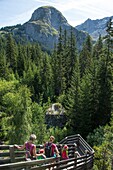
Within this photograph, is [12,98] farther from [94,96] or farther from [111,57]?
[111,57]

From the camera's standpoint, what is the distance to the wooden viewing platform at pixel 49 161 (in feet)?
29.1

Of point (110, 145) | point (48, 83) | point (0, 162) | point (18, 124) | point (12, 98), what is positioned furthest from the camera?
point (48, 83)

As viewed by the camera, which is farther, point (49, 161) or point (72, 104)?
point (72, 104)

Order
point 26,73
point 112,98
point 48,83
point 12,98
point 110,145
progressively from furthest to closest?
1. point 26,73
2. point 48,83
3. point 12,98
4. point 112,98
5. point 110,145

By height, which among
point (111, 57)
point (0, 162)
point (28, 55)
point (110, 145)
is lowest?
point (110, 145)

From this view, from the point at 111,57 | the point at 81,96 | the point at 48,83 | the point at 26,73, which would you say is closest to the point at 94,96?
the point at 81,96

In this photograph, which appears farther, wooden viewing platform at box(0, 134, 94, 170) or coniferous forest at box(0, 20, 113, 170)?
coniferous forest at box(0, 20, 113, 170)

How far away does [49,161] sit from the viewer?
10320 millimetres

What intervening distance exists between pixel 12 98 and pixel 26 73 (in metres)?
29.4

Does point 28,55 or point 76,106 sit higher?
point 28,55

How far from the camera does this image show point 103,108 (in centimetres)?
4338

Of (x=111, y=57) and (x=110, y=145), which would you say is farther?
(x=111, y=57)

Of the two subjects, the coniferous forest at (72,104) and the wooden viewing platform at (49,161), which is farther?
the coniferous forest at (72,104)

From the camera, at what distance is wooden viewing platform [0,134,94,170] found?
888 centimetres
